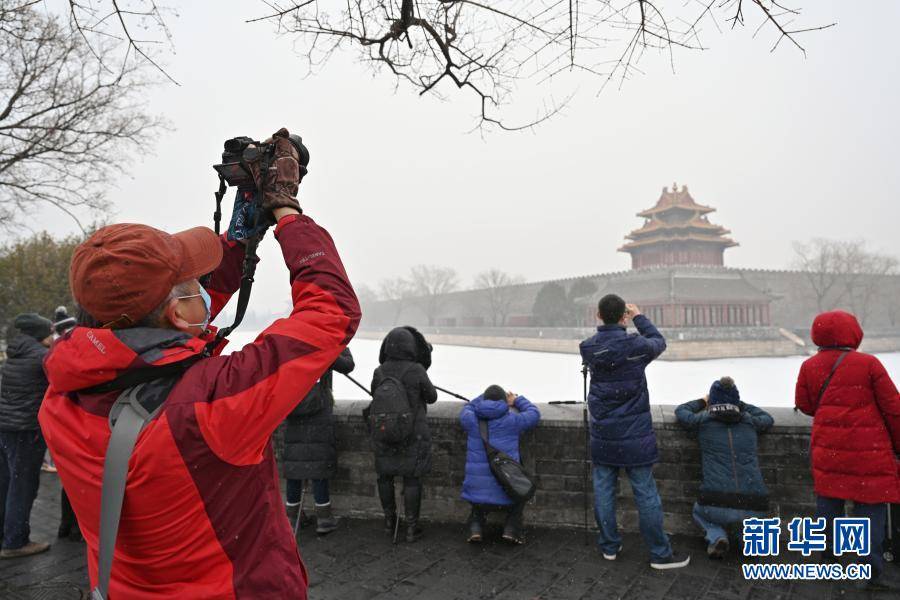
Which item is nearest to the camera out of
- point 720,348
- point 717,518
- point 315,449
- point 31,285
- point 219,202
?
point 219,202

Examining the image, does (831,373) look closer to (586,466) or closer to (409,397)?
(586,466)

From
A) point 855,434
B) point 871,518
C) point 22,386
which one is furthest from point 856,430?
point 22,386

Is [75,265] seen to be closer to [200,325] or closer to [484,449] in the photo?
[200,325]

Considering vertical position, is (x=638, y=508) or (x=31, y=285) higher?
(x=31, y=285)

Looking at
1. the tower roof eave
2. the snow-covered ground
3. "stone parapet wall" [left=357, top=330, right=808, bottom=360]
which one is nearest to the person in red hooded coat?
the snow-covered ground

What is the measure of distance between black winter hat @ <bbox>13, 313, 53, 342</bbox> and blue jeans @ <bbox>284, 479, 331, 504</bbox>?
6.50 ft

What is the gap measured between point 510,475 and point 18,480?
3.25m

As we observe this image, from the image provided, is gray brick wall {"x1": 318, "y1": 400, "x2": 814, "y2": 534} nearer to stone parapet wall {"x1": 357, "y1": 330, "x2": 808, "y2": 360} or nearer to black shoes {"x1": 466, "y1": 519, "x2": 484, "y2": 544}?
black shoes {"x1": 466, "y1": 519, "x2": 484, "y2": 544}

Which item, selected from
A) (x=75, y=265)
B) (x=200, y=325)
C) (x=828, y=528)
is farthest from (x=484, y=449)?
(x=75, y=265)

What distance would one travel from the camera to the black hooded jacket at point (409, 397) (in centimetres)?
361

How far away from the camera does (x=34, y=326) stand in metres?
3.74

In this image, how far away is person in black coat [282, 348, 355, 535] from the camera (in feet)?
12.5

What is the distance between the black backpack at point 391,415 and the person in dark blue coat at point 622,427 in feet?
3.84

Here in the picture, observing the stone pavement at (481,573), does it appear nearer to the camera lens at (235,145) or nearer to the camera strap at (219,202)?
the camera strap at (219,202)
